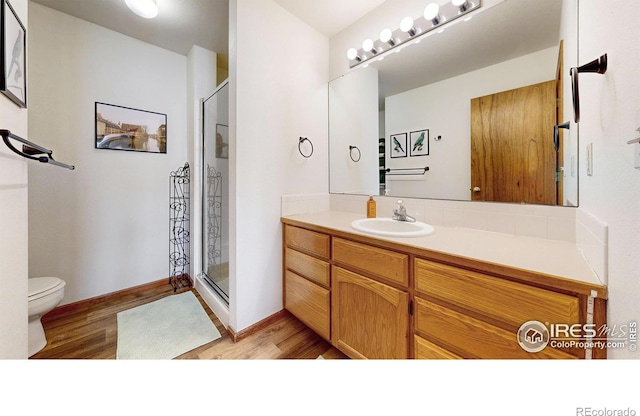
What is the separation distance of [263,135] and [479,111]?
137 centimetres

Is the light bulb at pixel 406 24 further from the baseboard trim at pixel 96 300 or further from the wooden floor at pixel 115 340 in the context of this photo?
the baseboard trim at pixel 96 300

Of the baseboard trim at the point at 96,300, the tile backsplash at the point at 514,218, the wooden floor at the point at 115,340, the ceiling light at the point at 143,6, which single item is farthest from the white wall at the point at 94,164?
the tile backsplash at the point at 514,218

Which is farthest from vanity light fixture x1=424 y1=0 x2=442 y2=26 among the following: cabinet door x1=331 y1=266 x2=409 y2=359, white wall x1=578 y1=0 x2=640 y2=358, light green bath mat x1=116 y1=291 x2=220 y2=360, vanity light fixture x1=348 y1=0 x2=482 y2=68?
light green bath mat x1=116 y1=291 x2=220 y2=360

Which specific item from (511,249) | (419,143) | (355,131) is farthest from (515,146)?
(355,131)

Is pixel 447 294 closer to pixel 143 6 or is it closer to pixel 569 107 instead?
pixel 569 107

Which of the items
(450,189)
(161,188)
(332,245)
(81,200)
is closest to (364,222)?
(332,245)

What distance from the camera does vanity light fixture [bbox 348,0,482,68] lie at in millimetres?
1317

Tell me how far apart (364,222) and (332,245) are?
300 mm

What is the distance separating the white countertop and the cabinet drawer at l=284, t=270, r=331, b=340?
19.2 inches

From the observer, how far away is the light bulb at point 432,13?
4.53ft

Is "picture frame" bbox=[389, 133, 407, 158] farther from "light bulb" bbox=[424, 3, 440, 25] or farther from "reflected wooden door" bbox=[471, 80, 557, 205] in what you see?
"light bulb" bbox=[424, 3, 440, 25]

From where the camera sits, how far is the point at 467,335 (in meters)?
0.83
